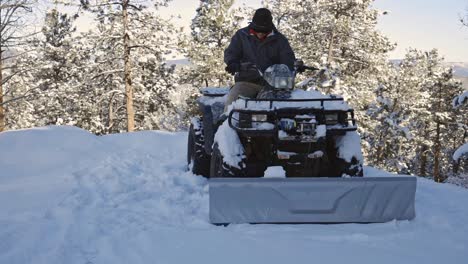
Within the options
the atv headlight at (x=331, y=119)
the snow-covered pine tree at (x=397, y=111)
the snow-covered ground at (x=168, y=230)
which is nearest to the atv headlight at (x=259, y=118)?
the atv headlight at (x=331, y=119)

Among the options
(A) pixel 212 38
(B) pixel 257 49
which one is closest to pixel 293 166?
(B) pixel 257 49

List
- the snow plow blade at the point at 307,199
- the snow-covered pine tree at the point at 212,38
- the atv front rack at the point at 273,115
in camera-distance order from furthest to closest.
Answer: the snow-covered pine tree at the point at 212,38 < the atv front rack at the point at 273,115 < the snow plow blade at the point at 307,199

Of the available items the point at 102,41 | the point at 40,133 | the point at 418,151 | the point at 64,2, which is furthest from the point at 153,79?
the point at 418,151

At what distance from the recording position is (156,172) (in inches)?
276

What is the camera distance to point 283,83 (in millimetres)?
5273

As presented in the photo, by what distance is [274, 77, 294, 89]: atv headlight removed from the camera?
17.3ft

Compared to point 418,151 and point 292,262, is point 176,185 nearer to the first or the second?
point 292,262

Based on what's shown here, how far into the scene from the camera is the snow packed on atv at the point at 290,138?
15.0ft

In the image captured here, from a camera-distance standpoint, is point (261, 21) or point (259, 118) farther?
point (261, 21)

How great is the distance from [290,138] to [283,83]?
98 cm

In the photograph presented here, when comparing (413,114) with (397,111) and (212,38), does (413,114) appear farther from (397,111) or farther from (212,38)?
(212,38)

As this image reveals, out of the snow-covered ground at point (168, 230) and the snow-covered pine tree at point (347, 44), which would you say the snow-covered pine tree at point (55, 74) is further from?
the snow-covered ground at point (168, 230)

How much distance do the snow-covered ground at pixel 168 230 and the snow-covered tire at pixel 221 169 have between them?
1.21 ft

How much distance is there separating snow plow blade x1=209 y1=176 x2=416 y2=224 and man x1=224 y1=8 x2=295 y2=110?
2169 millimetres
